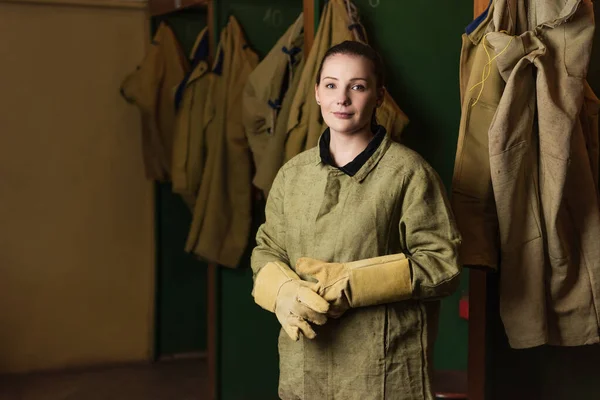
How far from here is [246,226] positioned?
3111mm

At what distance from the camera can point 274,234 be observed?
183 centimetres

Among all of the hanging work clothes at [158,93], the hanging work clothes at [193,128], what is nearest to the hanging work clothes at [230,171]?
the hanging work clothes at [193,128]

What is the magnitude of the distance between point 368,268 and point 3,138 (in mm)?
2606

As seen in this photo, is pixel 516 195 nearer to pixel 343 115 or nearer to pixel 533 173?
pixel 533 173

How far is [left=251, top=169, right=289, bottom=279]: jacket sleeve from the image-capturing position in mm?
1798

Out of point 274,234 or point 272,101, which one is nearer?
point 274,234

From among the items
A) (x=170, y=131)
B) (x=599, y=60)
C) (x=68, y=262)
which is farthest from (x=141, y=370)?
(x=599, y=60)

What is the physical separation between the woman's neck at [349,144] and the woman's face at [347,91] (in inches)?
1.0

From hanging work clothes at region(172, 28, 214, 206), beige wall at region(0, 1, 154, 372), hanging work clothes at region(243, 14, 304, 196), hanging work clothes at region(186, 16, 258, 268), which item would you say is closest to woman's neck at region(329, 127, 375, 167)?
hanging work clothes at region(243, 14, 304, 196)

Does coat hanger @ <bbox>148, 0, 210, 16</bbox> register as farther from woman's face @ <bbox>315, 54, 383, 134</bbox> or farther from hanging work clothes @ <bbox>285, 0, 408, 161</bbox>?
woman's face @ <bbox>315, 54, 383, 134</bbox>

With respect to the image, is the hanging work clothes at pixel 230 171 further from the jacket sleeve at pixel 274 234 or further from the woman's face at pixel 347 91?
the woman's face at pixel 347 91

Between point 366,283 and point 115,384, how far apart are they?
7.76 feet

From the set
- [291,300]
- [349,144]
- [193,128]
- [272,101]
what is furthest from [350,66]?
[193,128]

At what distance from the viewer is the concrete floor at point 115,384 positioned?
11.3 ft
